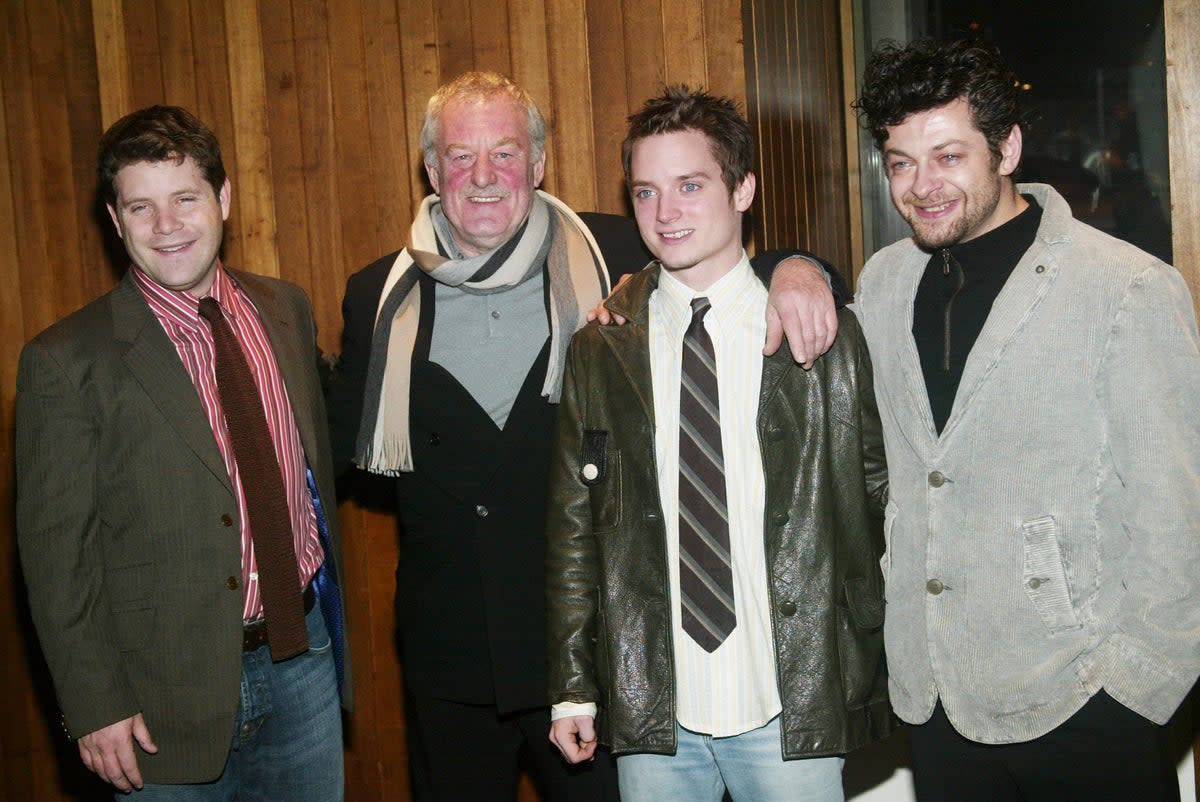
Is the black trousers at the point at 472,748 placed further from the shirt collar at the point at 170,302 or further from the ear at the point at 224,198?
the ear at the point at 224,198

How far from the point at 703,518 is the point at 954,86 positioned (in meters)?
0.89

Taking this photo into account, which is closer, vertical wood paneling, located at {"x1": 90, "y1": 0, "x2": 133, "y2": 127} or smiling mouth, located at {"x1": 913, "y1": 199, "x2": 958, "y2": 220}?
smiling mouth, located at {"x1": 913, "y1": 199, "x2": 958, "y2": 220}

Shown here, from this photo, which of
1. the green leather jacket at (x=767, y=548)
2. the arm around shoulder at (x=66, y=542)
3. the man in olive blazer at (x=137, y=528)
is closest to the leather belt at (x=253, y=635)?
the man in olive blazer at (x=137, y=528)

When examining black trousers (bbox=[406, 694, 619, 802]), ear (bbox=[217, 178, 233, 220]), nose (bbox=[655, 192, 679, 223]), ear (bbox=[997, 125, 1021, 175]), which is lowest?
black trousers (bbox=[406, 694, 619, 802])

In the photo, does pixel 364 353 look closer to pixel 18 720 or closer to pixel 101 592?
pixel 101 592

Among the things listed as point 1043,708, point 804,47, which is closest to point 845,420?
point 1043,708

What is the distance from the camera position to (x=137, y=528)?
6.97 feet

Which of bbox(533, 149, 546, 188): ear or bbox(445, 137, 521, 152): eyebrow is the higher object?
bbox(445, 137, 521, 152): eyebrow

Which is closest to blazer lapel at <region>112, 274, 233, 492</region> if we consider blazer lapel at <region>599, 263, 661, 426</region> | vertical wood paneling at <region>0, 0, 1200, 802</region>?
blazer lapel at <region>599, 263, 661, 426</region>

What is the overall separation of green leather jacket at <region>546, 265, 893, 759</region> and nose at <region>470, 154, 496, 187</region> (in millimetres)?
488

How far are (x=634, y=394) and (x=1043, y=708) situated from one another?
891 mm

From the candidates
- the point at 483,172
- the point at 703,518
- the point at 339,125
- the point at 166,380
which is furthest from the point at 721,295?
the point at 339,125

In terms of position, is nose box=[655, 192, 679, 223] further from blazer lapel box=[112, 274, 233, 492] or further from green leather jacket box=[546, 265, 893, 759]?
blazer lapel box=[112, 274, 233, 492]

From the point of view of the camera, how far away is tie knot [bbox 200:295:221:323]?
225 cm
